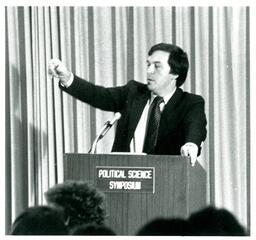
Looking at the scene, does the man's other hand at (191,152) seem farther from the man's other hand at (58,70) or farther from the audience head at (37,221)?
the audience head at (37,221)

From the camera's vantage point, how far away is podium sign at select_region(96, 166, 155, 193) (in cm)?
268

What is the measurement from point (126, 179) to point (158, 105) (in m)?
0.63

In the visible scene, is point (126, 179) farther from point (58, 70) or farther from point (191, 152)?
→ point (58, 70)

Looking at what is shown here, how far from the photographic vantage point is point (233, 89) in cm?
394

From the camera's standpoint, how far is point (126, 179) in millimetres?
2682

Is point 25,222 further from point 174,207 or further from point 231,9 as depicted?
point 231,9

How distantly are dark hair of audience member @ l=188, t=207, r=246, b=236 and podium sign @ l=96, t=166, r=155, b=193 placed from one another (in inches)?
38.3

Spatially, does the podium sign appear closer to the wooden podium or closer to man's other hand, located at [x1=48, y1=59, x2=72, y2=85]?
the wooden podium

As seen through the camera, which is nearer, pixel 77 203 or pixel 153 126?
pixel 77 203

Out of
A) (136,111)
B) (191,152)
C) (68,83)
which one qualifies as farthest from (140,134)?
(191,152)

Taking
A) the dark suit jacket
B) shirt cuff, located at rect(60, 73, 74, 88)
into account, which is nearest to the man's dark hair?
the dark suit jacket

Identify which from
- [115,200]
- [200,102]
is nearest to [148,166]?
[115,200]
